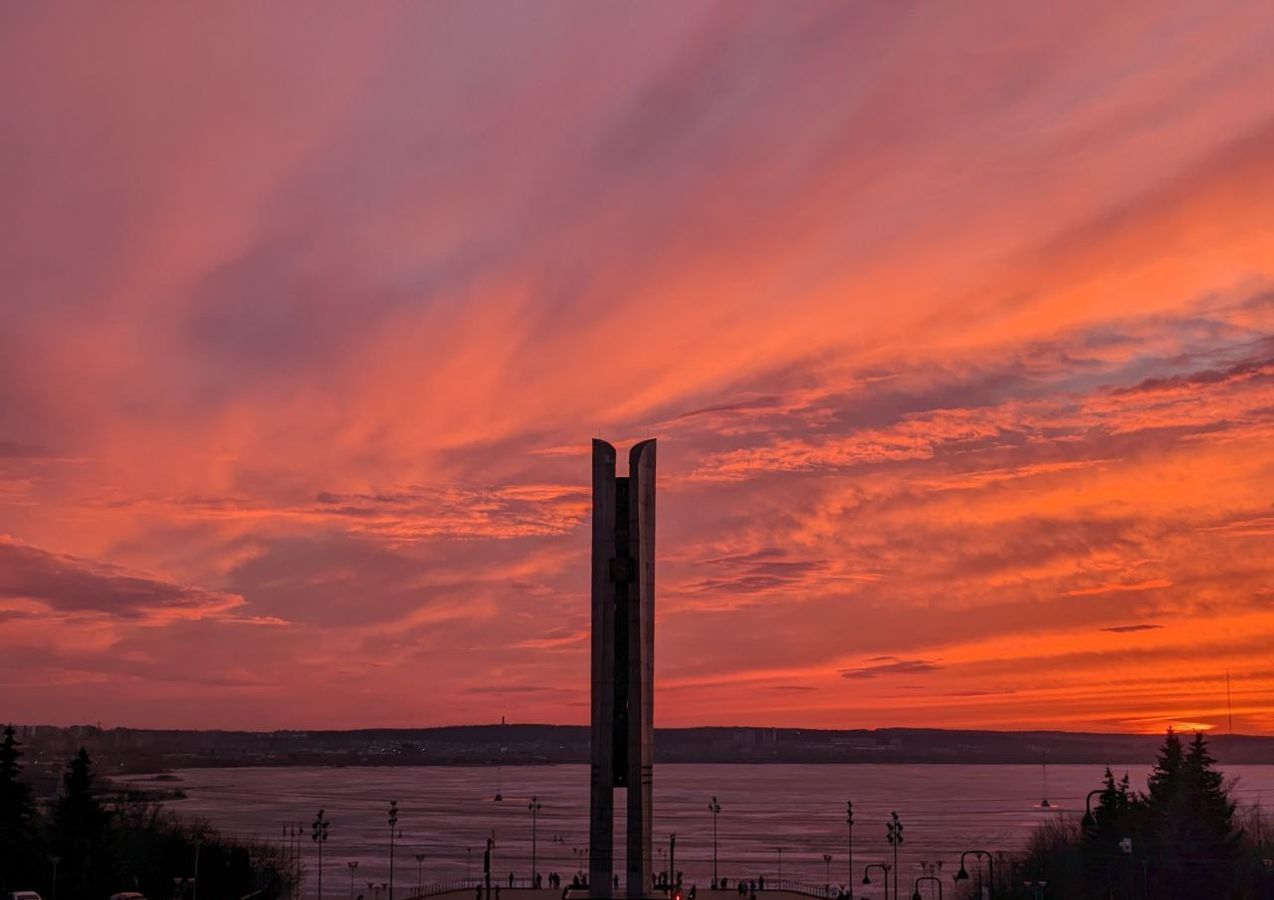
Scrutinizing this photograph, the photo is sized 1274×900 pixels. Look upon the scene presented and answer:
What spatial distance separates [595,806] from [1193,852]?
4958 cm

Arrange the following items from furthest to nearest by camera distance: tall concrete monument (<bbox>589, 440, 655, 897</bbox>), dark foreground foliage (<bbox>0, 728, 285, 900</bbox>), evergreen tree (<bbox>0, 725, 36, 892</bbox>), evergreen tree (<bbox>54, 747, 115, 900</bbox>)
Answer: evergreen tree (<bbox>54, 747, 115, 900</bbox>) < dark foreground foliage (<bbox>0, 728, 285, 900</bbox>) < evergreen tree (<bbox>0, 725, 36, 892</bbox>) < tall concrete monument (<bbox>589, 440, 655, 897</bbox>)

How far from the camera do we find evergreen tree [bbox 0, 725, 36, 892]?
88.1m

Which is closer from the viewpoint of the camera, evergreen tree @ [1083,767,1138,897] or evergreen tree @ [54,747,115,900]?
evergreen tree @ [54,747,115,900]

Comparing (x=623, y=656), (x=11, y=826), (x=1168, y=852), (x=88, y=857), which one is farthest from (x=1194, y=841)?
(x=11, y=826)

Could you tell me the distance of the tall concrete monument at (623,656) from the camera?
6141 cm

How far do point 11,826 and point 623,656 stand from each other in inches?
1931

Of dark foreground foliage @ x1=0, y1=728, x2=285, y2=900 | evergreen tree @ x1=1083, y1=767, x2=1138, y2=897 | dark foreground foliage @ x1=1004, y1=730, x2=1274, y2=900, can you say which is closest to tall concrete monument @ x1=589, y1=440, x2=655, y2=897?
dark foreground foliage @ x1=1004, y1=730, x2=1274, y2=900

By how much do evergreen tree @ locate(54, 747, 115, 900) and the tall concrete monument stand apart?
4755 cm

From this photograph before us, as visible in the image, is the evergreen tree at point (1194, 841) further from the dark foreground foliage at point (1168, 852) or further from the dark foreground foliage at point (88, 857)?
the dark foreground foliage at point (88, 857)

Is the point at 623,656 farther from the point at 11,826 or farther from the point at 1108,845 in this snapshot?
the point at 1108,845

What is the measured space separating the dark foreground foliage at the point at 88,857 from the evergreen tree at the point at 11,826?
0.19 feet

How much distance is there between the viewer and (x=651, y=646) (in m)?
62.9

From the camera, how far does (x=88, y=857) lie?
95.6 m

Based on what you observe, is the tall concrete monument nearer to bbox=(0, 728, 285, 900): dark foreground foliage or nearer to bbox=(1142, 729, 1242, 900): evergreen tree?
bbox=(0, 728, 285, 900): dark foreground foliage
